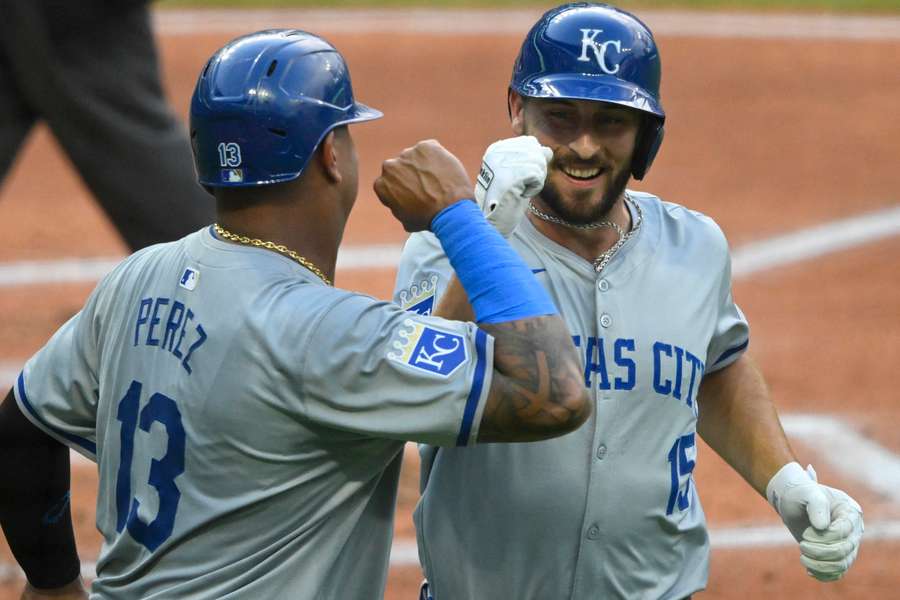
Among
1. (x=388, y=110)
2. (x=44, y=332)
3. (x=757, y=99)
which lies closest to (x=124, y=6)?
(x=44, y=332)

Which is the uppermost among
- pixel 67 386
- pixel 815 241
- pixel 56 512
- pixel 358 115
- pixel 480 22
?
pixel 358 115

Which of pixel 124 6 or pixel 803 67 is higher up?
pixel 124 6

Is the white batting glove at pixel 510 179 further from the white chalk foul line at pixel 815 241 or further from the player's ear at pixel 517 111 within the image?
the white chalk foul line at pixel 815 241

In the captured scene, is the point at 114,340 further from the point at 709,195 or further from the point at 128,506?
the point at 709,195

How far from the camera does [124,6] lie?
20.9ft

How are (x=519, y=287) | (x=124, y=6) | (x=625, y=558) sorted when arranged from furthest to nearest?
(x=124, y=6), (x=625, y=558), (x=519, y=287)

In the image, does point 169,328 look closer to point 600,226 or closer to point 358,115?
point 358,115

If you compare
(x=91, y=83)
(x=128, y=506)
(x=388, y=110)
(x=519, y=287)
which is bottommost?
(x=388, y=110)

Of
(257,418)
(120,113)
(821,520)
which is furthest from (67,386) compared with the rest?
(120,113)

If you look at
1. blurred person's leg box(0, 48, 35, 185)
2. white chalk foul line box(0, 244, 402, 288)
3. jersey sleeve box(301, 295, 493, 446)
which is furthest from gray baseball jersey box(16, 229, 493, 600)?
white chalk foul line box(0, 244, 402, 288)

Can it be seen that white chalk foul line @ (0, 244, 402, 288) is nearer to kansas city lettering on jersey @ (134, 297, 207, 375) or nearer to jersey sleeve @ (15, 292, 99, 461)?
jersey sleeve @ (15, 292, 99, 461)

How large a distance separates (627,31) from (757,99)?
965cm

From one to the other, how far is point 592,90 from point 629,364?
0.62 metres

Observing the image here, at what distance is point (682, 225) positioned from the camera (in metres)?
3.76
